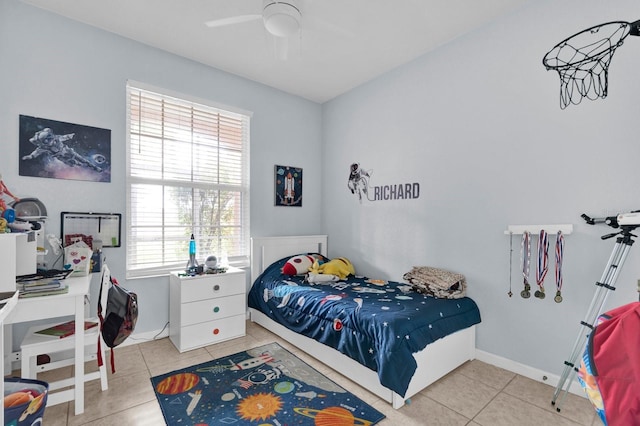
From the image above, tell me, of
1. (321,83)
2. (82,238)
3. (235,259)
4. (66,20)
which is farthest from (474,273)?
(66,20)

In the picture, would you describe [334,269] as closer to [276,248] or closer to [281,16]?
[276,248]

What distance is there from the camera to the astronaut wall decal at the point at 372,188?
321 cm

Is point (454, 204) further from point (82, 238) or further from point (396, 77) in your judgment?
point (82, 238)

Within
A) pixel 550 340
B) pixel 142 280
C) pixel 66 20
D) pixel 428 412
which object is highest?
pixel 66 20

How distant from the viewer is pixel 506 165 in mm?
2480

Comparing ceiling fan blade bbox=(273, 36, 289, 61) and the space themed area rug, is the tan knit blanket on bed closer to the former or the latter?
the space themed area rug

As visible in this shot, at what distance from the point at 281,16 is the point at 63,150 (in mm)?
2101

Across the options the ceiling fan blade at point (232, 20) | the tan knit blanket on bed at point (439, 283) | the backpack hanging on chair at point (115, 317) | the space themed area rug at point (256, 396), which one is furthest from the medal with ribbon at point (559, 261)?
the backpack hanging on chair at point (115, 317)

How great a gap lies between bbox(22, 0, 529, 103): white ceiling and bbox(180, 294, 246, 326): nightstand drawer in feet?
8.05

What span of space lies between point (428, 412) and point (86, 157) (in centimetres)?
330

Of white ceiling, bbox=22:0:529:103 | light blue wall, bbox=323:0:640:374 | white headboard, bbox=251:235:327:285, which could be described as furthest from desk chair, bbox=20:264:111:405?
light blue wall, bbox=323:0:640:374

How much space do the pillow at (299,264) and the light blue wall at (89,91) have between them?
0.56 metres

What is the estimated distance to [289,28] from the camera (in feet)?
7.61

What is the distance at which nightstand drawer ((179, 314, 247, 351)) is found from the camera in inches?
108
